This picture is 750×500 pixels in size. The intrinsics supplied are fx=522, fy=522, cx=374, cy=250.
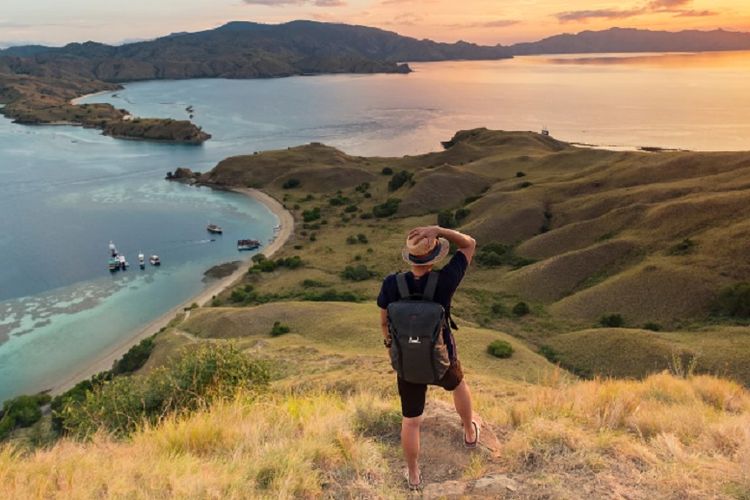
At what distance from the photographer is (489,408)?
8750 millimetres

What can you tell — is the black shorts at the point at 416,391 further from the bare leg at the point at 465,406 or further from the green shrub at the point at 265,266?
the green shrub at the point at 265,266

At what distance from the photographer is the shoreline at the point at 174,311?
1527 inches

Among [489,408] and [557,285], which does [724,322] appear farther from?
[489,408]

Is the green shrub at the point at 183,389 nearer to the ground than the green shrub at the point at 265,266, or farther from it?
farther from it

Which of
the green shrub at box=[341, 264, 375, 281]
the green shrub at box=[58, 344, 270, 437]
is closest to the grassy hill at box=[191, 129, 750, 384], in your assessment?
the green shrub at box=[341, 264, 375, 281]

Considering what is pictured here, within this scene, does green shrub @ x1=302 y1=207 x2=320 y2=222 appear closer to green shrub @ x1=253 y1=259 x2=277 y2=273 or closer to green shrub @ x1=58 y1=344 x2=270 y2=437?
green shrub @ x1=253 y1=259 x2=277 y2=273

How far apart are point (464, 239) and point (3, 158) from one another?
510 ft

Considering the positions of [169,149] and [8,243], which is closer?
[8,243]

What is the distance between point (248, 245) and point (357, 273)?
22690mm

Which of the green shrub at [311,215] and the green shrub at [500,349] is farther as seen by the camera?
the green shrub at [311,215]

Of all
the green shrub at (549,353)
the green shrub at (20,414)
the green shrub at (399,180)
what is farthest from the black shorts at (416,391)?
the green shrub at (399,180)

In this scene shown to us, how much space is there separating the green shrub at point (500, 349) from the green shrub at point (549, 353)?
3363 millimetres

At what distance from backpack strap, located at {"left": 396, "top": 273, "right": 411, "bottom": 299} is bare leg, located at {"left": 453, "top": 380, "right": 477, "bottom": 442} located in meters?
1.60

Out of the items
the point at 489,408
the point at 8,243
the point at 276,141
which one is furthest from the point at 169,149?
the point at 489,408
